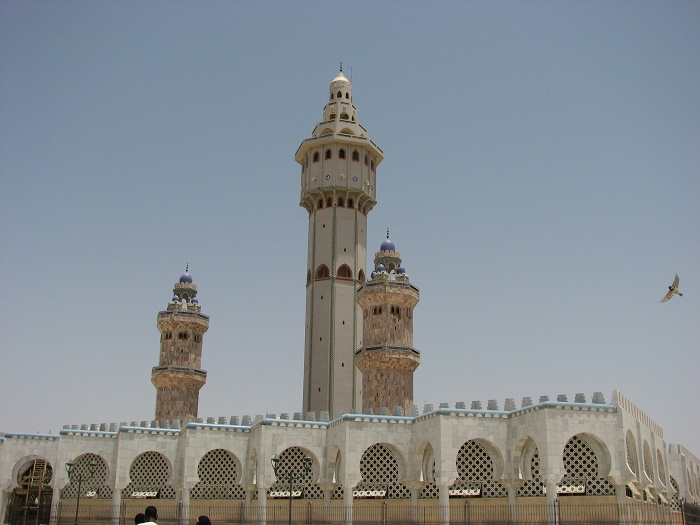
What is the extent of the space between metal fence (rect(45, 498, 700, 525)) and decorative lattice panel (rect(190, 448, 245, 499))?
1.94ft

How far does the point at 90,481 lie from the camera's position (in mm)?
43281

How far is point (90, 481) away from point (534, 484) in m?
24.0

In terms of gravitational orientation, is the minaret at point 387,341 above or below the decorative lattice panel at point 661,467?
above

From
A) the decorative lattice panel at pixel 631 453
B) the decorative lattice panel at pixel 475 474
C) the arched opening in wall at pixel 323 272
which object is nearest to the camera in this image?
the decorative lattice panel at pixel 631 453

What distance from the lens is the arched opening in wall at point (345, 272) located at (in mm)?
55469

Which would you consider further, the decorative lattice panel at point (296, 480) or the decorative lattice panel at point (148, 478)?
the decorative lattice panel at point (148, 478)

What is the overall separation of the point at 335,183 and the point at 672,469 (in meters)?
28.6

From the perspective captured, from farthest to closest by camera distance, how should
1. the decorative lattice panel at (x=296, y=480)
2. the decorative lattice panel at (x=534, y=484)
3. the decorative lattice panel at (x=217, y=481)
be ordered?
1. the decorative lattice panel at (x=217, y=481)
2. the decorative lattice panel at (x=296, y=480)
3. the decorative lattice panel at (x=534, y=484)

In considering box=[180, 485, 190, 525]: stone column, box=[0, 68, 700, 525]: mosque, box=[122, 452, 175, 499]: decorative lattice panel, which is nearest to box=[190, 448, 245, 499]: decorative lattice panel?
box=[0, 68, 700, 525]: mosque

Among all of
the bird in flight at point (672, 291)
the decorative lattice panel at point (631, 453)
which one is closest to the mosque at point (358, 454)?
the decorative lattice panel at point (631, 453)

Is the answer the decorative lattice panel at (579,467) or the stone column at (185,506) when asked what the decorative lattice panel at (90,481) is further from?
the decorative lattice panel at (579,467)

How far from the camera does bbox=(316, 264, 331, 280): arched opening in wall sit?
55438 millimetres

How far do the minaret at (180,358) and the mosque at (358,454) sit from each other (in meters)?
1.01

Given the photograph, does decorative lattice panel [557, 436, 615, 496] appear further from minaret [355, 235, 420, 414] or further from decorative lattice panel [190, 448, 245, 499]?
decorative lattice panel [190, 448, 245, 499]
